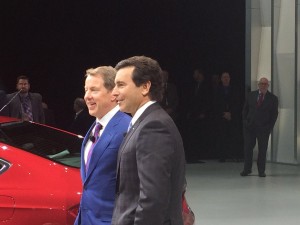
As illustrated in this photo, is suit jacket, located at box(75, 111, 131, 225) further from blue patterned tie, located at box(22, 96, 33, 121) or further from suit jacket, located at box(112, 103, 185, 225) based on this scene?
blue patterned tie, located at box(22, 96, 33, 121)

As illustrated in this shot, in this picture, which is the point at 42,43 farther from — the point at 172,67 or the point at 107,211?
the point at 107,211

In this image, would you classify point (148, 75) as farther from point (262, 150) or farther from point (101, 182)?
point (262, 150)

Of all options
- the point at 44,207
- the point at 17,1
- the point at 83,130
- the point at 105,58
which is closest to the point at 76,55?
the point at 105,58

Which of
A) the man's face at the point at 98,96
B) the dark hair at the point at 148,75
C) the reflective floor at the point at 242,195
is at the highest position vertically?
the dark hair at the point at 148,75

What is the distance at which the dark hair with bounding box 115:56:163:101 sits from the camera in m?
2.85

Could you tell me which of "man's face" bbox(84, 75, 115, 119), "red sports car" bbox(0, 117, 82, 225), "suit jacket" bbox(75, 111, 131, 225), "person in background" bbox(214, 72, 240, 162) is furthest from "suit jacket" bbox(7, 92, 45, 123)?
"suit jacket" bbox(75, 111, 131, 225)

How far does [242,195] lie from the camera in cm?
926

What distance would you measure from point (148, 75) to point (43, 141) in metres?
2.13

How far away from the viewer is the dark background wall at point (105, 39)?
13.2 m

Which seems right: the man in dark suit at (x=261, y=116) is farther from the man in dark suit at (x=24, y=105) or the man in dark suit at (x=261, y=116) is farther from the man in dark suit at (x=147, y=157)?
the man in dark suit at (x=147, y=157)

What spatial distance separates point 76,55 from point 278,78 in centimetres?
414

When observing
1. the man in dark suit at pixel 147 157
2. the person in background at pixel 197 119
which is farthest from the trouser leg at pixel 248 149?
the man in dark suit at pixel 147 157

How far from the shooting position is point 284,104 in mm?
13172

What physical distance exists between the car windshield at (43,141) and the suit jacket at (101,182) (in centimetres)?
108
